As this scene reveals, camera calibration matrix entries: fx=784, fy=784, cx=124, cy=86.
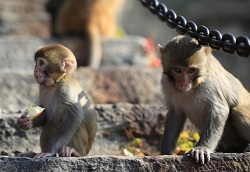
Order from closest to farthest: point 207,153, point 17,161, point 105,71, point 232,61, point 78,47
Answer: point 17,161
point 207,153
point 105,71
point 78,47
point 232,61

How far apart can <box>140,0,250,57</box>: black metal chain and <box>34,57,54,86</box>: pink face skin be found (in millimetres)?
1127

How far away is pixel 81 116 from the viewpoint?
6.02 metres

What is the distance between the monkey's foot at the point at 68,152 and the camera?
5.76m

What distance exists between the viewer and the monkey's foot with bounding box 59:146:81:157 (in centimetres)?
576

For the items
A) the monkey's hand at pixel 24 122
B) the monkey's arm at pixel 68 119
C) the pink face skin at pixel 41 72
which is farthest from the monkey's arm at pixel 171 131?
the monkey's hand at pixel 24 122

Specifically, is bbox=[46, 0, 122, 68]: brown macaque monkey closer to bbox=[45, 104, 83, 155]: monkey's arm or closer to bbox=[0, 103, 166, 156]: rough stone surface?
bbox=[0, 103, 166, 156]: rough stone surface

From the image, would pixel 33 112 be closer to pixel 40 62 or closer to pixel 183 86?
pixel 40 62

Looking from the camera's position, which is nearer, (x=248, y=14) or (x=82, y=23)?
(x=82, y=23)

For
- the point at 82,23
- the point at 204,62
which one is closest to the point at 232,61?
the point at 82,23

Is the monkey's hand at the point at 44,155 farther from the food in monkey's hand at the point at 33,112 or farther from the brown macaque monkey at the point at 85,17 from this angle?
the brown macaque monkey at the point at 85,17


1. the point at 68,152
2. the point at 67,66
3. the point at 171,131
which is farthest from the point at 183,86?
the point at 68,152

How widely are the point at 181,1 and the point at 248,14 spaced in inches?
65.7

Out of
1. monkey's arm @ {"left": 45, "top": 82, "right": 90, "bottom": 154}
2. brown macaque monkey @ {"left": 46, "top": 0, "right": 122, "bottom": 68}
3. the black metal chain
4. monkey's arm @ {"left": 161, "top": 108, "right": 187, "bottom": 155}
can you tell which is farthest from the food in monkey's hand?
brown macaque monkey @ {"left": 46, "top": 0, "right": 122, "bottom": 68}

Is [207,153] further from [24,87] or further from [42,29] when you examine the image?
[42,29]
